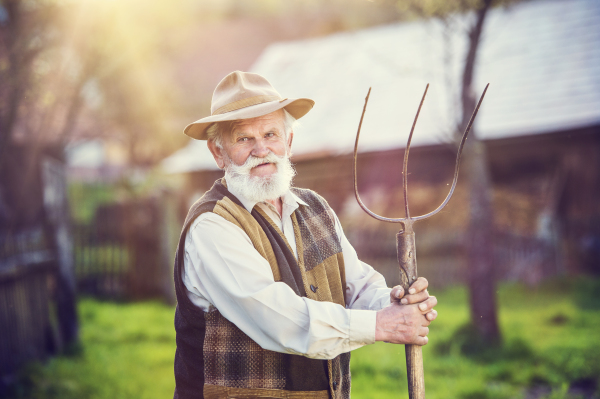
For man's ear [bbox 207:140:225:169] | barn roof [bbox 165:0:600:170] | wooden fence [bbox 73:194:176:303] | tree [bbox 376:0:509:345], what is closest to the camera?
man's ear [bbox 207:140:225:169]

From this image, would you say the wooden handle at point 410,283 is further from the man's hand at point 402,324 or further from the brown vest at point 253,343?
the brown vest at point 253,343

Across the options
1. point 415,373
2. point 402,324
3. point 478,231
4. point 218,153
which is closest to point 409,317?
point 402,324

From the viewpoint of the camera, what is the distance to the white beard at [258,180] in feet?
7.24

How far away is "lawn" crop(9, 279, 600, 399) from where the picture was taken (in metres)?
4.49

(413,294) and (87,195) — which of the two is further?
(87,195)

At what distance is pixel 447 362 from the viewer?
496 cm

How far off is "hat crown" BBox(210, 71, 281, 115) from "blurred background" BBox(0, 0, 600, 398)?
118 inches

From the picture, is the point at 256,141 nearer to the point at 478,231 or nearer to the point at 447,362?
the point at 447,362

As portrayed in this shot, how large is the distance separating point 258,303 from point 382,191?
8116 mm

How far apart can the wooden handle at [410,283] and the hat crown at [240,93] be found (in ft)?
2.82

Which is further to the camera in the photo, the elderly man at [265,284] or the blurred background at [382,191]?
the blurred background at [382,191]

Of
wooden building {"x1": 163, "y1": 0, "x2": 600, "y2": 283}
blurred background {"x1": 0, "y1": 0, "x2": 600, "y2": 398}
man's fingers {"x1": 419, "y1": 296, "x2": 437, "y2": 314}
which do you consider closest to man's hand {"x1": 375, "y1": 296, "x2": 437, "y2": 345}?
man's fingers {"x1": 419, "y1": 296, "x2": 437, "y2": 314}

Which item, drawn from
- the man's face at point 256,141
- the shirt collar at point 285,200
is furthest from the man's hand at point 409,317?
the man's face at point 256,141

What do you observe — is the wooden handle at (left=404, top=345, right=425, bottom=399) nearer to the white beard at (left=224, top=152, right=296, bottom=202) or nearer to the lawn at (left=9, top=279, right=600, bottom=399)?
the white beard at (left=224, top=152, right=296, bottom=202)
